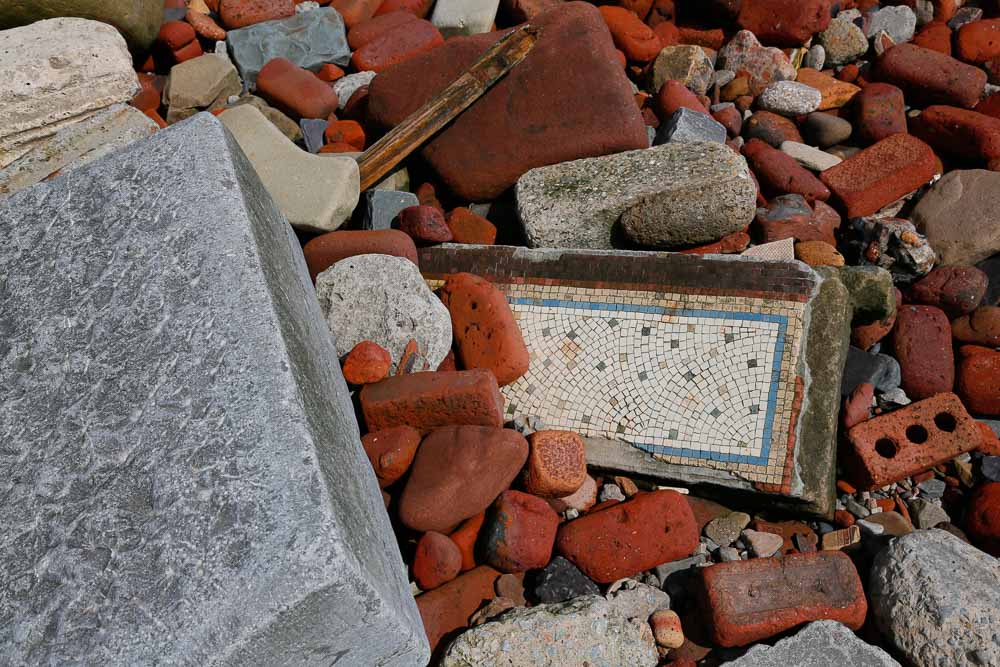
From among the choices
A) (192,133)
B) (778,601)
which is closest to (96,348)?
(192,133)

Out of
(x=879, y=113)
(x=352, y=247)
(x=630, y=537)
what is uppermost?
(x=879, y=113)

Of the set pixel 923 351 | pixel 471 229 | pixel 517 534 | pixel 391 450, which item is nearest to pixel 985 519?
pixel 923 351

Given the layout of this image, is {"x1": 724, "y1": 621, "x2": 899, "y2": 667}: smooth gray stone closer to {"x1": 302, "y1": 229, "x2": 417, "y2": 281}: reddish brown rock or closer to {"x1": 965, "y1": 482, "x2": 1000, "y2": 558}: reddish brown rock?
{"x1": 965, "y1": 482, "x2": 1000, "y2": 558}: reddish brown rock

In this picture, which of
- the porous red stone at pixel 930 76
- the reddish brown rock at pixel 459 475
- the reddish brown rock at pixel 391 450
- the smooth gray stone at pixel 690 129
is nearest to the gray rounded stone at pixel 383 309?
the reddish brown rock at pixel 391 450

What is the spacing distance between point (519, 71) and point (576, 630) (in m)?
2.47

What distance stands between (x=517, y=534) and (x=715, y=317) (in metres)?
1.15

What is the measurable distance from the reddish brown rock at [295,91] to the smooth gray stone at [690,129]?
1665 millimetres

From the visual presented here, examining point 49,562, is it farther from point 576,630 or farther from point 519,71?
point 519,71

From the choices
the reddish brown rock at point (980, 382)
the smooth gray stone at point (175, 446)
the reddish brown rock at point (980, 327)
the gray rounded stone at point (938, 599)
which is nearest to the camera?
the smooth gray stone at point (175, 446)

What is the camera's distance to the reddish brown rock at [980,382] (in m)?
3.22

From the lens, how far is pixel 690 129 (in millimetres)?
3904

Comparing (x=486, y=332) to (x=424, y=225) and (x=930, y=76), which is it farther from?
(x=930, y=76)

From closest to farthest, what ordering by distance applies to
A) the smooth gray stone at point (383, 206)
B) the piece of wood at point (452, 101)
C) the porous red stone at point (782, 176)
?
the smooth gray stone at point (383, 206) → the piece of wood at point (452, 101) → the porous red stone at point (782, 176)

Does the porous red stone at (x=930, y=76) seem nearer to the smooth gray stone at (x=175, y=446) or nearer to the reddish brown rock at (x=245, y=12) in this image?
the reddish brown rock at (x=245, y=12)
